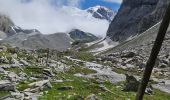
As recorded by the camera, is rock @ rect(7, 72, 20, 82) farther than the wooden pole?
Yes

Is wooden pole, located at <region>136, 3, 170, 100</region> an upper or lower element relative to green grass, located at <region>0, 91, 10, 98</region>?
upper

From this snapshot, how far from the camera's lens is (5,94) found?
34031mm

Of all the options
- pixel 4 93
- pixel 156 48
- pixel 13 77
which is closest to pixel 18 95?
pixel 4 93

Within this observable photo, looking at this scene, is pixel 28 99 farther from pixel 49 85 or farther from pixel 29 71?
pixel 29 71

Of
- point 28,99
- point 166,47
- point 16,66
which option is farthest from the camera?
point 166,47

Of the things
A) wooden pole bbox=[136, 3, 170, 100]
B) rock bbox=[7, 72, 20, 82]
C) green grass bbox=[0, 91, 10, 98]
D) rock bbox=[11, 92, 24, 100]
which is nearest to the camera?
wooden pole bbox=[136, 3, 170, 100]

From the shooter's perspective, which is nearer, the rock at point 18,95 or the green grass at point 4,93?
the rock at point 18,95

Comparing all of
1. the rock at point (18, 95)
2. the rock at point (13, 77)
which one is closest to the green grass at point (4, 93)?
the rock at point (18, 95)

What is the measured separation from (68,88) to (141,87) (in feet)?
88.7

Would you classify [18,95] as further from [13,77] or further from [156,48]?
[156,48]

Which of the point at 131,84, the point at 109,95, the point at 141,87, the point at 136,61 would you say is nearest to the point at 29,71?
the point at 131,84

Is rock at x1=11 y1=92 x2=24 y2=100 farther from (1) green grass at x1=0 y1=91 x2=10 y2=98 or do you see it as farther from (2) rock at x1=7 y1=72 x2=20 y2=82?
(2) rock at x1=7 y1=72 x2=20 y2=82

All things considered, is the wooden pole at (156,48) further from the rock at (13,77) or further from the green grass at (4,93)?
the rock at (13,77)

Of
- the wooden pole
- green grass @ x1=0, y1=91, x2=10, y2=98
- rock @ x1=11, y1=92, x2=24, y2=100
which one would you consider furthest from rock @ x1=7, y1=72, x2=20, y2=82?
the wooden pole
